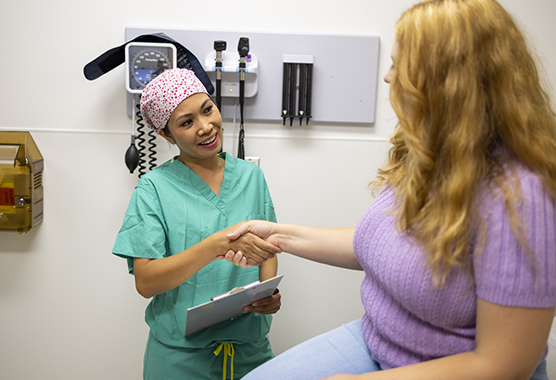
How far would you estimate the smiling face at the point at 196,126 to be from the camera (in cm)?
138

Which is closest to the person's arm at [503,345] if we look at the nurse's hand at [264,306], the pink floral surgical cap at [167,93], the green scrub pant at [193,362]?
the nurse's hand at [264,306]

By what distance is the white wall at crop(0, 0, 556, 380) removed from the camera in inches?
71.2

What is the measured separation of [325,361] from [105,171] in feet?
4.29

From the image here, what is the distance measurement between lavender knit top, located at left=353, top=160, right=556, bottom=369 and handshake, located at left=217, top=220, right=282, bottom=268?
1.25 ft

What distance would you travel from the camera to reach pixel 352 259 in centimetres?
119

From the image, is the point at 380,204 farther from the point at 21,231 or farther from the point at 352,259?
the point at 21,231

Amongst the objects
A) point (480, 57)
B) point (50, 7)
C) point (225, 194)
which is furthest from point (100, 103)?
point (480, 57)

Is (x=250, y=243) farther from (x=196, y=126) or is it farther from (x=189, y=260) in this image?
(x=196, y=126)

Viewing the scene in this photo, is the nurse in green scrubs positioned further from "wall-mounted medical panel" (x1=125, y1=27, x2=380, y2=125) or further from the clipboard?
"wall-mounted medical panel" (x1=125, y1=27, x2=380, y2=125)

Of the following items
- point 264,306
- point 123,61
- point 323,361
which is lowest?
point 264,306

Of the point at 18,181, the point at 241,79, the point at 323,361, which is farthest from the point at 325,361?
the point at 18,181

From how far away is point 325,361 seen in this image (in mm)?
970

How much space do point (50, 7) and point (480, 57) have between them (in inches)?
65.3

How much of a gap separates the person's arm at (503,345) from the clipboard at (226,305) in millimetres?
577
